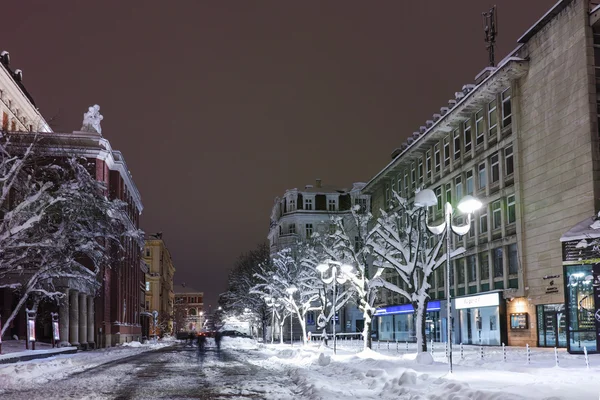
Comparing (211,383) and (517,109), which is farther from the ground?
(517,109)

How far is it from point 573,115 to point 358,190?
63443mm

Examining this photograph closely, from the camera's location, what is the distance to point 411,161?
63781mm

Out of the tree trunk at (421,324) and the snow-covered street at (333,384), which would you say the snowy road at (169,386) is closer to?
the snow-covered street at (333,384)

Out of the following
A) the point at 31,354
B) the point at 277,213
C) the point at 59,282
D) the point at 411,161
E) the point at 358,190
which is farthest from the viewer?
the point at 277,213

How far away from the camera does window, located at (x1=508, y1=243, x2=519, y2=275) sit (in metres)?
43.2

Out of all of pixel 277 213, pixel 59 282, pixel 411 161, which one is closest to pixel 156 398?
pixel 59 282

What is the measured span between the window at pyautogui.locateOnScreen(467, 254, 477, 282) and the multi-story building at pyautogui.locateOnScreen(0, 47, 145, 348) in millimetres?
23928

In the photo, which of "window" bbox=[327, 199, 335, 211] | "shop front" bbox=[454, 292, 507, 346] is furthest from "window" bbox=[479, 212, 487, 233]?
"window" bbox=[327, 199, 335, 211]

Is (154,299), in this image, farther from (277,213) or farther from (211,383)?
(211,383)

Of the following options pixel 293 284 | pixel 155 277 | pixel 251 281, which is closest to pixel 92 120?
pixel 293 284

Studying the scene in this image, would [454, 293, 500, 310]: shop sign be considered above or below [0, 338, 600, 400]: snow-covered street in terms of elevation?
above

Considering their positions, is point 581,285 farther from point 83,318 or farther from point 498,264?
point 83,318

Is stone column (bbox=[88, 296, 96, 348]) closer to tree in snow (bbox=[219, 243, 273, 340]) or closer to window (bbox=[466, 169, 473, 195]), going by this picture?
tree in snow (bbox=[219, 243, 273, 340])

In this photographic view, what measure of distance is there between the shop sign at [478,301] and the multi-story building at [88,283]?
23258 mm
